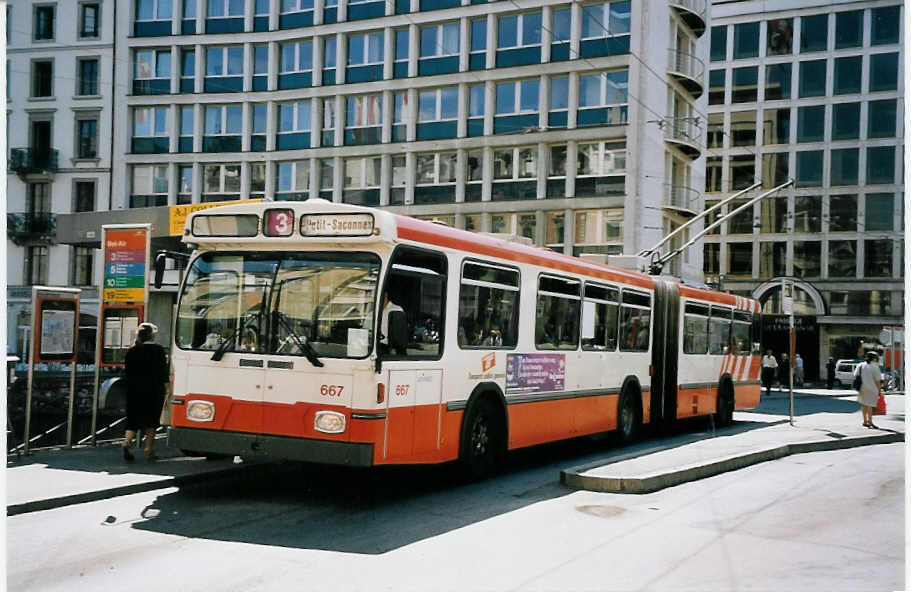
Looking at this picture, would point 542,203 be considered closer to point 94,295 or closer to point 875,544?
point 94,295

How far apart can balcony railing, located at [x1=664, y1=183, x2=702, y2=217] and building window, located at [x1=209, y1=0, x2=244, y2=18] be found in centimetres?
1905

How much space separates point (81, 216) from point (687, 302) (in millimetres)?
13323

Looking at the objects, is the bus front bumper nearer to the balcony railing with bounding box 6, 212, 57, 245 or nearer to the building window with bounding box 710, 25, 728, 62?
the building window with bounding box 710, 25, 728, 62

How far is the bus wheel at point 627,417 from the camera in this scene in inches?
620

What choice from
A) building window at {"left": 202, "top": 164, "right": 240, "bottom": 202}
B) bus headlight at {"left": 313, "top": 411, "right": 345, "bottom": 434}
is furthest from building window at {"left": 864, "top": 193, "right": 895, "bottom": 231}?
building window at {"left": 202, "top": 164, "right": 240, "bottom": 202}

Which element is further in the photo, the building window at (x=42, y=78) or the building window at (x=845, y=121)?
the building window at (x=42, y=78)

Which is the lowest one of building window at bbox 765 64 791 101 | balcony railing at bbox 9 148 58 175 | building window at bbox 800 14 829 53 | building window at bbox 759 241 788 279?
building window at bbox 759 241 788 279

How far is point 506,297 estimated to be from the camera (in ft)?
38.7

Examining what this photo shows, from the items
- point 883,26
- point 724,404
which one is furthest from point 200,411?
point 883,26

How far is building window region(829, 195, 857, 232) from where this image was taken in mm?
30312

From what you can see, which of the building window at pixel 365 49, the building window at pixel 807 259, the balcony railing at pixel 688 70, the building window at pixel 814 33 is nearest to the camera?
the building window at pixel 814 33

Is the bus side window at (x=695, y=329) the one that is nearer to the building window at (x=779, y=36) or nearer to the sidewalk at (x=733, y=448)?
the sidewalk at (x=733, y=448)

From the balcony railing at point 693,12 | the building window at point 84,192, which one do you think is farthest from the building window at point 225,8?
the balcony railing at point 693,12

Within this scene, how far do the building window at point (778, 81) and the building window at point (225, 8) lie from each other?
21.3m
